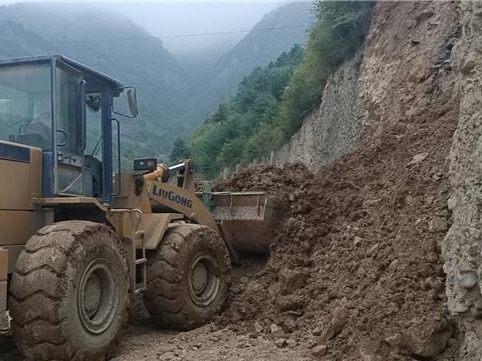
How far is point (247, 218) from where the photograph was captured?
8.45 m

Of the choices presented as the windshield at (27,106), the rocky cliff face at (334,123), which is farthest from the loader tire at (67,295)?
the rocky cliff face at (334,123)

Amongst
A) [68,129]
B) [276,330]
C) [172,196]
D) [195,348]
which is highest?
[68,129]

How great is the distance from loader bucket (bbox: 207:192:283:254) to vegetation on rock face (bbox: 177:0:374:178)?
7353 mm

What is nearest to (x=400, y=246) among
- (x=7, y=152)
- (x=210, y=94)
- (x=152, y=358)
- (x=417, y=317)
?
(x=417, y=317)

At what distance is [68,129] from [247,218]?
3.09m

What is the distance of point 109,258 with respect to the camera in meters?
5.73

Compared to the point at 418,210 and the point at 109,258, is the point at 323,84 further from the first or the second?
the point at 109,258

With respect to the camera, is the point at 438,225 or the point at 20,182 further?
the point at 438,225

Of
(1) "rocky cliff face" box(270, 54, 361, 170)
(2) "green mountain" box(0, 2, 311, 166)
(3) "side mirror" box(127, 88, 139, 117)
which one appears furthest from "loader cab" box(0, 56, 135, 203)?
(2) "green mountain" box(0, 2, 311, 166)

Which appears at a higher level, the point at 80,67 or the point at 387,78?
the point at 387,78

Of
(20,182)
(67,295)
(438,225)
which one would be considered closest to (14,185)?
(20,182)

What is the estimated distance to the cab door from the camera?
19.3 feet

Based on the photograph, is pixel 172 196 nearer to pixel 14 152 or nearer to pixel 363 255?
pixel 363 255

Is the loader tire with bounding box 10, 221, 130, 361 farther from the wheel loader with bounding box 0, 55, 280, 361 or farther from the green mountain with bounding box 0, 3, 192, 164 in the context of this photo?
the green mountain with bounding box 0, 3, 192, 164
